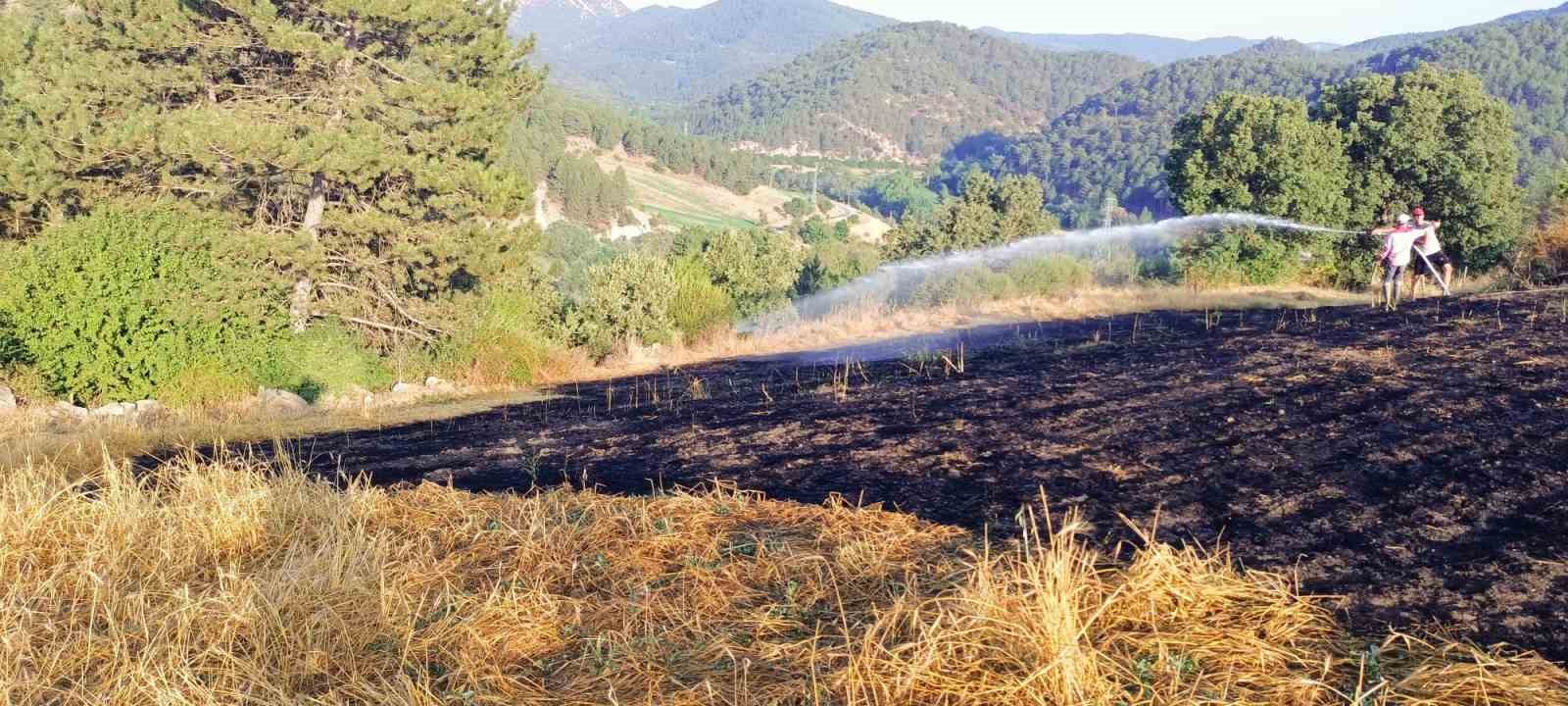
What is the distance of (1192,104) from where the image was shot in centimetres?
15525

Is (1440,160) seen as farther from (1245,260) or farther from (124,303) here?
(124,303)

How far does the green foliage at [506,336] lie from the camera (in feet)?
55.3

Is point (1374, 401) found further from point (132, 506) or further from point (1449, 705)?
point (132, 506)

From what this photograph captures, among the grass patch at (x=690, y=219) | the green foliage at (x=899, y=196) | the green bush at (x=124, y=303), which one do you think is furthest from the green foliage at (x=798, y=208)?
the green bush at (x=124, y=303)

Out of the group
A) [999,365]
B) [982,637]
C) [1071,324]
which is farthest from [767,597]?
[1071,324]

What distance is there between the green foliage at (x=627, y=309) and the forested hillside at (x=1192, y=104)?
85.6 metres

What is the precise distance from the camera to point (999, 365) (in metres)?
10.9

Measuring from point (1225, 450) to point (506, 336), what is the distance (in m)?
14.6

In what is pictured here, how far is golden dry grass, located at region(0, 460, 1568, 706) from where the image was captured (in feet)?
9.86

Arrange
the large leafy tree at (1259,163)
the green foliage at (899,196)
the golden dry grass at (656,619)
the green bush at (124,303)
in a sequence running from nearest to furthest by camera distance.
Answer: the golden dry grass at (656,619) → the green bush at (124,303) → the large leafy tree at (1259,163) → the green foliage at (899,196)

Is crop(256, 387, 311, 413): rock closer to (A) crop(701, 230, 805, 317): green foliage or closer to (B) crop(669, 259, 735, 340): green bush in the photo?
(B) crop(669, 259, 735, 340): green bush

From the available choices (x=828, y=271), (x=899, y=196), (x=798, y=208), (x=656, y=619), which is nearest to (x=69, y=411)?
(x=656, y=619)

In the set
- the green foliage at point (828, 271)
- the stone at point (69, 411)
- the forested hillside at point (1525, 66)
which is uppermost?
the forested hillside at point (1525, 66)

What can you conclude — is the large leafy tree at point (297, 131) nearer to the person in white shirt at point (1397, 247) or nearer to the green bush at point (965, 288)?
the green bush at point (965, 288)
